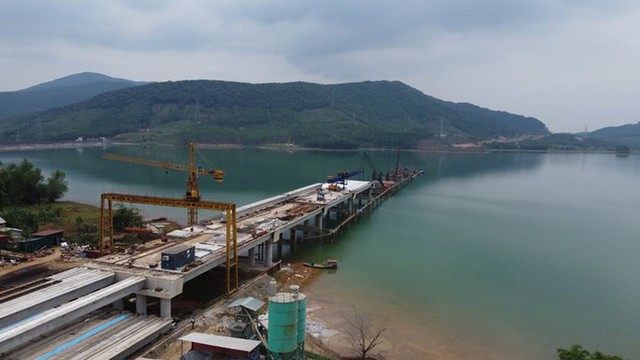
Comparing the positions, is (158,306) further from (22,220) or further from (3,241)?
(22,220)

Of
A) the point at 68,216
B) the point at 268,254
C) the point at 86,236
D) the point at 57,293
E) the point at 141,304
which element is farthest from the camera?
the point at 68,216

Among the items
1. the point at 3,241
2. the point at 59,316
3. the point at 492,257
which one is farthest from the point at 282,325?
the point at 492,257

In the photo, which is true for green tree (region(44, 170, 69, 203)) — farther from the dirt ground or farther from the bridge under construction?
the bridge under construction

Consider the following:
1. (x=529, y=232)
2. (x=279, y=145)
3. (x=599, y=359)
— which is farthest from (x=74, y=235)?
(x=279, y=145)

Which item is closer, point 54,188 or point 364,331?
point 364,331

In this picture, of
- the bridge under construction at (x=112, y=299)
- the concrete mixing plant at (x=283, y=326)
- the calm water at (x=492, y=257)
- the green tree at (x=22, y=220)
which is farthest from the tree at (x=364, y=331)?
the green tree at (x=22, y=220)

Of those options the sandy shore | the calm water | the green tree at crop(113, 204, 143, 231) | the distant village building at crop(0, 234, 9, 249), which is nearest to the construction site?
the sandy shore
